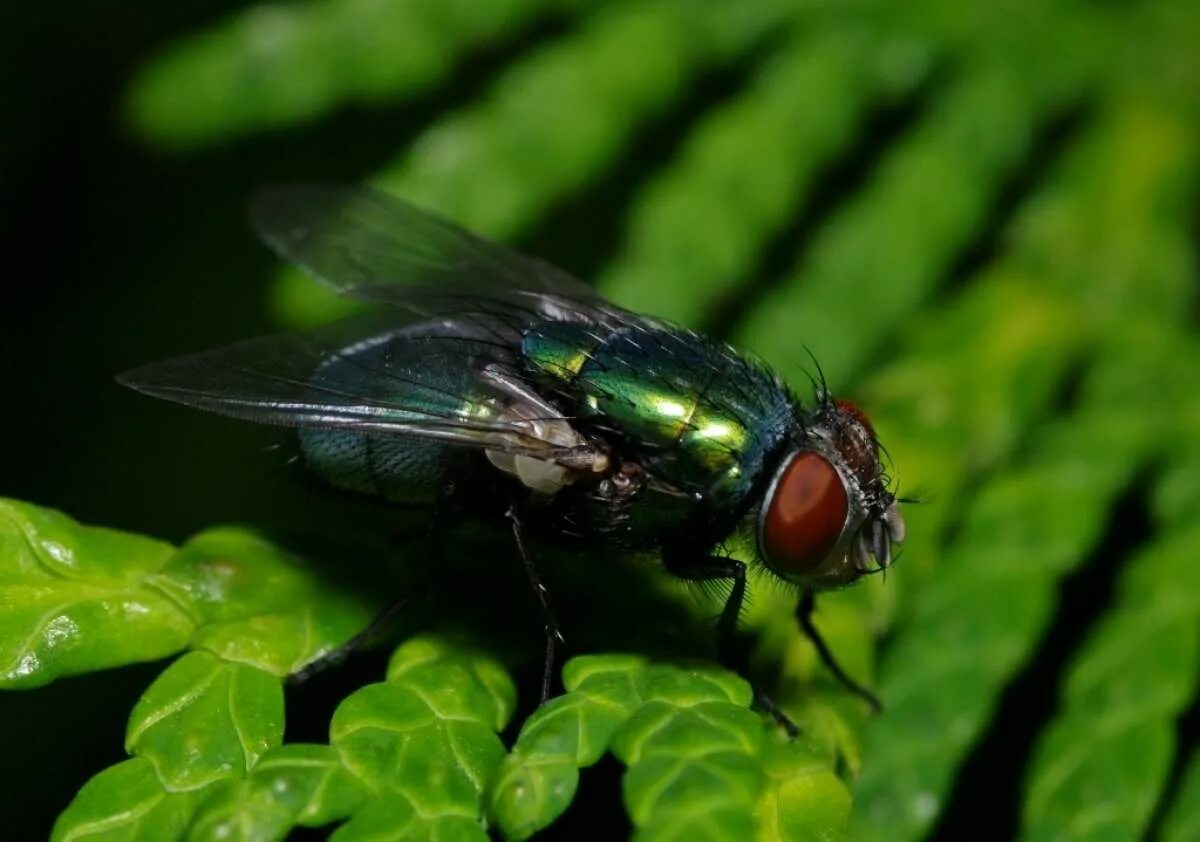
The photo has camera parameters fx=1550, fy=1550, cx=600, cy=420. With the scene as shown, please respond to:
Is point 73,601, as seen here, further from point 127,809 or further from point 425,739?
point 425,739

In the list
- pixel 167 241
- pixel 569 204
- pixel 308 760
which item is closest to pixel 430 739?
pixel 308 760

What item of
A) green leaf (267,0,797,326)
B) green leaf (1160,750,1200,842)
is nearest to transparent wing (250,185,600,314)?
green leaf (267,0,797,326)

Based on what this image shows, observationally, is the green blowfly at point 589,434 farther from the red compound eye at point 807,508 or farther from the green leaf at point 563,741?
the green leaf at point 563,741

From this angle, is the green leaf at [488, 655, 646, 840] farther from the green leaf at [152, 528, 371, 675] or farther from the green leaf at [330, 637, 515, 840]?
the green leaf at [152, 528, 371, 675]

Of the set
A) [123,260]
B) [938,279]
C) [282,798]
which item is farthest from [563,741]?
[123,260]

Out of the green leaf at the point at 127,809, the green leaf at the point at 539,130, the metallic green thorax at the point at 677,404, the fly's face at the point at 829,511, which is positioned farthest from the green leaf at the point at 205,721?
the green leaf at the point at 539,130

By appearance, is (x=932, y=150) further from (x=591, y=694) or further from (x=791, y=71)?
(x=591, y=694)
